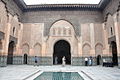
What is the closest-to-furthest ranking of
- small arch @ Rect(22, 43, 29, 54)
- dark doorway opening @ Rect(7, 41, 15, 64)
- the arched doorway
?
dark doorway opening @ Rect(7, 41, 15, 64), small arch @ Rect(22, 43, 29, 54), the arched doorway

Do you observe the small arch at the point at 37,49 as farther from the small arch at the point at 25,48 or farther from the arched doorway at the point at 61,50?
the arched doorway at the point at 61,50

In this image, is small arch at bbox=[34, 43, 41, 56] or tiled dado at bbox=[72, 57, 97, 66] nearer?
tiled dado at bbox=[72, 57, 97, 66]

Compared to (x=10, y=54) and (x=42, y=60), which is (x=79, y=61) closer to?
(x=42, y=60)

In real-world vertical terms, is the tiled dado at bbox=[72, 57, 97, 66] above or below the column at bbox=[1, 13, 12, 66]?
below

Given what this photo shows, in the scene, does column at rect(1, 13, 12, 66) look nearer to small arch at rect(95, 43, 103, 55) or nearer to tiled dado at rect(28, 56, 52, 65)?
tiled dado at rect(28, 56, 52, 65)

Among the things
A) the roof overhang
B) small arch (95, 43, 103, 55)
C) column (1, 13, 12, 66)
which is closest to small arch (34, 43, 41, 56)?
column (1, 13, 12, 66)

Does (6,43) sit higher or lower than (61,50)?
higher

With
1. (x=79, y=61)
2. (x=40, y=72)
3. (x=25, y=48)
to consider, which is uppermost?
(x=25, y=48)

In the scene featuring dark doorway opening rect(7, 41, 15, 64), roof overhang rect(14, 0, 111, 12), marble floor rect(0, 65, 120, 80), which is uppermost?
roof overhang rect(14, 0, 111, 12)

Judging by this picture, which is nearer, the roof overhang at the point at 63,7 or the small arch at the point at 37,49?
the small arch at the point at 37,49

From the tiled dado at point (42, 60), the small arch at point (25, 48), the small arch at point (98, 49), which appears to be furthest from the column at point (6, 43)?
the small arch at point (98, 49)

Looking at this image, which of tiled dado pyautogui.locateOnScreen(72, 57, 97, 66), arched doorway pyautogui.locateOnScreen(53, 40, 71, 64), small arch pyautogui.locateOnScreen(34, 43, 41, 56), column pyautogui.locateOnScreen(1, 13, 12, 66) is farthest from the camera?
arched doorway pyautogui.locateOnScreen(53, 40, 71, 64)

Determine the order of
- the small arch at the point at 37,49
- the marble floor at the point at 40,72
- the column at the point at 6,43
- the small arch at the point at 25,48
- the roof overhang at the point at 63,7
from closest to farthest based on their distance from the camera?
the marble floor at the point at 40,72 → the column at the point at 6,43 → the small arch at the point at 37,49 → the small arch at the point at 25,48 → the roof overhang at the point at 63,7

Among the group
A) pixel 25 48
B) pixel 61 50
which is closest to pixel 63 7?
pixel 25 48
